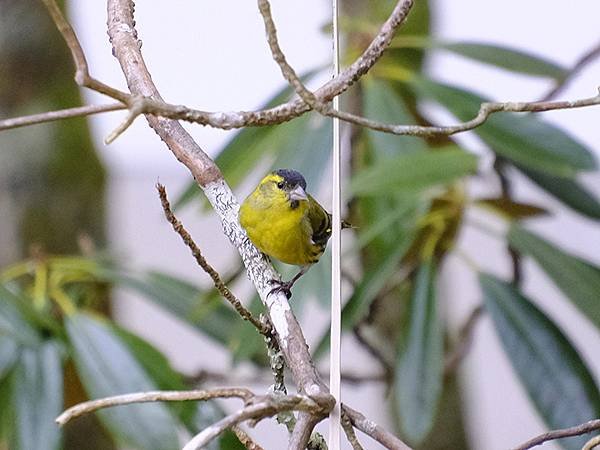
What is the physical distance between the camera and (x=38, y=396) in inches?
52.7

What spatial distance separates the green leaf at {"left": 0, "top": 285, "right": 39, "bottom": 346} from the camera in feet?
4.27

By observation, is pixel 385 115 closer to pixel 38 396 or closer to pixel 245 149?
pixel 245 149


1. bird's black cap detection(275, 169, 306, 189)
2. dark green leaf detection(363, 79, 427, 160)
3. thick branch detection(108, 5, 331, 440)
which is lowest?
thick branch detection(108, 5, 331, 440)

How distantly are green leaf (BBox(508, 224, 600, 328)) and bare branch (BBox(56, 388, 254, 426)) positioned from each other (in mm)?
949

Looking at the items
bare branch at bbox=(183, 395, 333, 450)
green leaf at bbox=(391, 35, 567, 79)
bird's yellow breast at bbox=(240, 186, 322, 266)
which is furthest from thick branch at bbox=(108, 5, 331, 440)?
green leaf at bbox=(391, 35, 567, 79)

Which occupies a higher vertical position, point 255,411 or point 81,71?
point 81,71

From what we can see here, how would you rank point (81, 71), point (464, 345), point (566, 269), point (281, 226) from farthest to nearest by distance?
1. point (464, 345)
2. point (566, 269)
3. point (281, 226)
4. point (81, 71)

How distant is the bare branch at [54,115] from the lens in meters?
0.47

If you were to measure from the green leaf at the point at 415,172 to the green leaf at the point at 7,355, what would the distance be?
0.53 m

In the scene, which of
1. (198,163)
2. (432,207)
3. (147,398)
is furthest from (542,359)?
(147,398)

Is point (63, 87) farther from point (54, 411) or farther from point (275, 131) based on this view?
point (54, 411)

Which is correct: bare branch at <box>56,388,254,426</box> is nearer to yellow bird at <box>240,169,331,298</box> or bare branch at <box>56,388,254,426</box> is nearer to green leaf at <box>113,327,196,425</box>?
yellow bird at <box>240,169,331,298</box>

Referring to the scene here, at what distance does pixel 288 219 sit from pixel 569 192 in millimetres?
589

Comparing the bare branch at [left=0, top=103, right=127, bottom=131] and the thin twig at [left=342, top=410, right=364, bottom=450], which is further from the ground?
the bare branch at [left=0, top=103, right=127, bottom=131]
